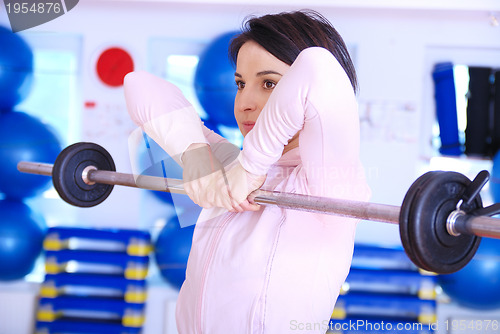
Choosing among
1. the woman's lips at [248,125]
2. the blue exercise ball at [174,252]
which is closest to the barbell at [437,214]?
the woman's lips at [248,125]

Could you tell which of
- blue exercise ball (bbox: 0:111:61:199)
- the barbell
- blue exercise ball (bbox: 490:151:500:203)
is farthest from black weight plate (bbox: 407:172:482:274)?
blue exercise ball (bbox: 0:111:61:199)

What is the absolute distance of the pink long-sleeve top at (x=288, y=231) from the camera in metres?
0.79

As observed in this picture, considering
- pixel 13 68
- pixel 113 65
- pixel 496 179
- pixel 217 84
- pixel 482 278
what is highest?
pixel 113 65

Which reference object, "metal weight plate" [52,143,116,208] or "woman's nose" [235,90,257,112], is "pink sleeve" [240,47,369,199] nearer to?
"woman's nose" [235,90,257,112]

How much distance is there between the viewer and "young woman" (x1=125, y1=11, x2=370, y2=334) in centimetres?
79

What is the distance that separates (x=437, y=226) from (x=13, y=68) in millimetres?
2472

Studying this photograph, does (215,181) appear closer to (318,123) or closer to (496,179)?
(318,123)

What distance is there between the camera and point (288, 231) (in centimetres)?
94

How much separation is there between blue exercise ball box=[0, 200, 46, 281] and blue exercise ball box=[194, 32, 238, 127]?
1055 mm

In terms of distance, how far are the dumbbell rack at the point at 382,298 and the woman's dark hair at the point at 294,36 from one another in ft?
5.05

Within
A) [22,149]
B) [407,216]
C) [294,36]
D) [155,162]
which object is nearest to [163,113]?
[155,162]

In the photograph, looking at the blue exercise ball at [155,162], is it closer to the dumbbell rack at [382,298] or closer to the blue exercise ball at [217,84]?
the blue exercise ball at [217,84]

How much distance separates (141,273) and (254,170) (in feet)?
6.01

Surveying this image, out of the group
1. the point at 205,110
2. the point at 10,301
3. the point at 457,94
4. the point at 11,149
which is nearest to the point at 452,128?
the point at 457,94
